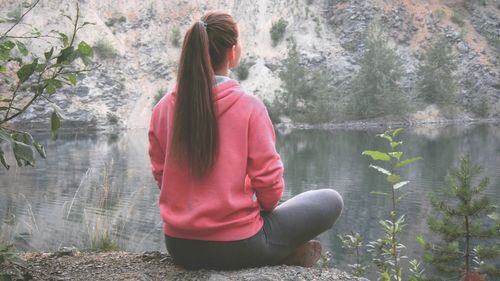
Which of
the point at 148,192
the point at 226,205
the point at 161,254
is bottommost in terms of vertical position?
the point at 148,192

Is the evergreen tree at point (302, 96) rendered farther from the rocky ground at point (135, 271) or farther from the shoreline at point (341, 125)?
the rocky ground at point (135, 271)

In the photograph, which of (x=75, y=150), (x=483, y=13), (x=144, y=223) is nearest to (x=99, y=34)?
(x=75, y=150)

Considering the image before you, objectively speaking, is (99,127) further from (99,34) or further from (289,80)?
(289,80)

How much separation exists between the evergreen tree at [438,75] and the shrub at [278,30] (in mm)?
9710

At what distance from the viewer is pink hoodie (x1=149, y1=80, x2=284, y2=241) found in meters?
2.49

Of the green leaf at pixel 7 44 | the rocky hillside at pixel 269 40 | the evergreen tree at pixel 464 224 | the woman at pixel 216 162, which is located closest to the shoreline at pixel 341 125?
the rocky hillside at pixel 269 40

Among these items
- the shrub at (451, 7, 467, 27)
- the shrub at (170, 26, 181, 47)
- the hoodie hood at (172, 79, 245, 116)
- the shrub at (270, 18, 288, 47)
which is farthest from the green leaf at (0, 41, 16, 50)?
the shrub at (451, 7, 467, 27)

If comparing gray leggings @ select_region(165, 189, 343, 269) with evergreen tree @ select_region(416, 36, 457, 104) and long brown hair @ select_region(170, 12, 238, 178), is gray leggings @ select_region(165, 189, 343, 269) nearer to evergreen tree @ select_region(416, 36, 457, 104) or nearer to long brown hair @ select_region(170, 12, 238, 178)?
long brown hair @ select_region(170, 12, 238, 178)

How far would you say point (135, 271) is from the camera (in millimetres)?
2920

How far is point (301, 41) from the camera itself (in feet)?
134

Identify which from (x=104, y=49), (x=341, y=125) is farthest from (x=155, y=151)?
(x=104, y=49)

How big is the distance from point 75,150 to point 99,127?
13199mm

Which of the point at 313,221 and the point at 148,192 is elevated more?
the point at 313,221

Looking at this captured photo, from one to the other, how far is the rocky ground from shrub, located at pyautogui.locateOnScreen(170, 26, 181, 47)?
39.3 metres
